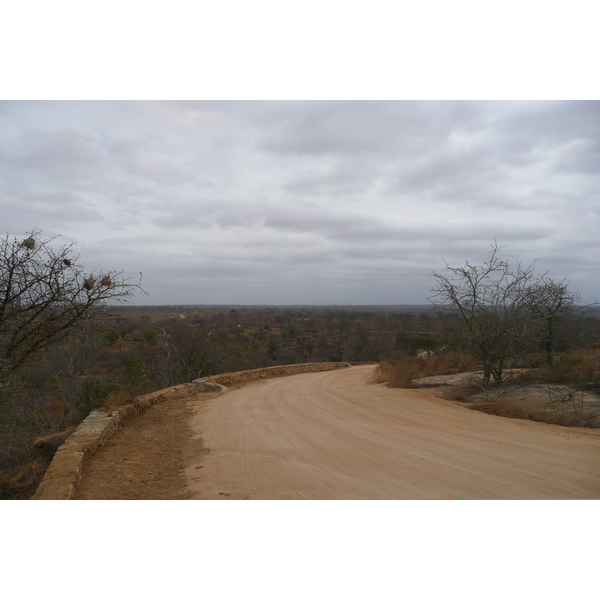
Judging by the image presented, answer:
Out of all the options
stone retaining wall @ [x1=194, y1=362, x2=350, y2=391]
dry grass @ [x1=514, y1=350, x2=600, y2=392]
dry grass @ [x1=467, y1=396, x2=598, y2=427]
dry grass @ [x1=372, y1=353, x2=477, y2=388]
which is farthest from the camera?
stone retaining wall @ [x1=194, y1=362, x2=350, y2=391]

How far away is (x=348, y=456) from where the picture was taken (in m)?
6.05

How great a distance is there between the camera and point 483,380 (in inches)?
421

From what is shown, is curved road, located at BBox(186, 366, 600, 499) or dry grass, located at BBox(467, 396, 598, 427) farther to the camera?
dry grass, located at BBox(467, 396, 598, 427)

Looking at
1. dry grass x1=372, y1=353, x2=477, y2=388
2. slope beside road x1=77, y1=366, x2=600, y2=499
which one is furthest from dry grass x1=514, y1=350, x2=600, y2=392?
dry grass x1=372, y1=353, x2=477, y2=388

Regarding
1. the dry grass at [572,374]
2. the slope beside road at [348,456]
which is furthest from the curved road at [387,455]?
the dry grass at [572,374]

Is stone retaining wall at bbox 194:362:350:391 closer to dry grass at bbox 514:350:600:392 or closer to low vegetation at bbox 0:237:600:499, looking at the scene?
low vegetation at bbox 0:237:600:499

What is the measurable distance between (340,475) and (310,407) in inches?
192

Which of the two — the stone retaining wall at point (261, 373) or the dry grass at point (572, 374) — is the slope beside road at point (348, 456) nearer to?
the dry grass at point (572, 374)

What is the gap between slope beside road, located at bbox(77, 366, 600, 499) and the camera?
4.75 m

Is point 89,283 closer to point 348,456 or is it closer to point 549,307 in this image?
point 348,456

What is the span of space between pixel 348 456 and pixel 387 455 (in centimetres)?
57

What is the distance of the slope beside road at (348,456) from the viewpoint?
15.6ft

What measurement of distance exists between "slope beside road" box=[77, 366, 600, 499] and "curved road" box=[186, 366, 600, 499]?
2 centimetres

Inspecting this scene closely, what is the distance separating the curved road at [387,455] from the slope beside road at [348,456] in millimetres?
16
